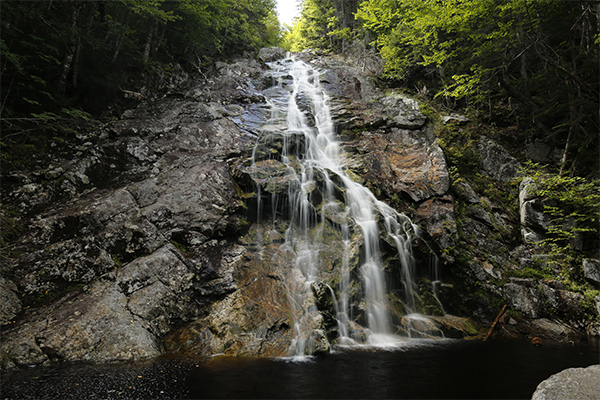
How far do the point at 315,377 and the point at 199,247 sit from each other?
170 inches

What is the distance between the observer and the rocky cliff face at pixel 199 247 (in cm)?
547

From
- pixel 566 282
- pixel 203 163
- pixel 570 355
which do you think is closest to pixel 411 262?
pixel 570 355

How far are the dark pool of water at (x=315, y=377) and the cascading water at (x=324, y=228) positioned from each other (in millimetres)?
992

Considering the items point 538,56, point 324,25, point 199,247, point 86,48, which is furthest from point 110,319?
point 324,25

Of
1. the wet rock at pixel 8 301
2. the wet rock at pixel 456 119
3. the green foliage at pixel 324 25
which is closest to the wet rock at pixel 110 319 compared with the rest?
the wet rock at pixel 8 301

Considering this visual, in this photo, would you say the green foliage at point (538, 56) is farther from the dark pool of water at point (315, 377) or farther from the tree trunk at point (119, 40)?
the tree trunk at point (119, 40)

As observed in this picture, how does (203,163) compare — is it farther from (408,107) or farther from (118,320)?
(408,107)

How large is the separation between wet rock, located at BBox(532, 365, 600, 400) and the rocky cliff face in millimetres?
3549

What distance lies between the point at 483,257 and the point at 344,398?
6.90m

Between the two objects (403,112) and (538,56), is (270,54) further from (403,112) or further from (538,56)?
(538,56)

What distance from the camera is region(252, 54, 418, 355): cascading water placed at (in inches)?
267

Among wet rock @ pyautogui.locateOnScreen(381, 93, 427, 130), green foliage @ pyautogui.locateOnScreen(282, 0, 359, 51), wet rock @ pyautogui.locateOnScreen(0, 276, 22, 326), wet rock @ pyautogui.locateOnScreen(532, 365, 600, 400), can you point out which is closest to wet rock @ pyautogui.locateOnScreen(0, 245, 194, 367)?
wet rock @ pyautogui.locateOnScreen(0, 276, 22, 326)

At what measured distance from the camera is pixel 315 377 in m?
4.57

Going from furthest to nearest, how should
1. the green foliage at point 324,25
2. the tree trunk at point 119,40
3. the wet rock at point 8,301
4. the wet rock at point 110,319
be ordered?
the green foliage at point 324,25 < the tree trunk at point 119,40 < the wet rock at point 8,301 < the wet rock at point 110,319
